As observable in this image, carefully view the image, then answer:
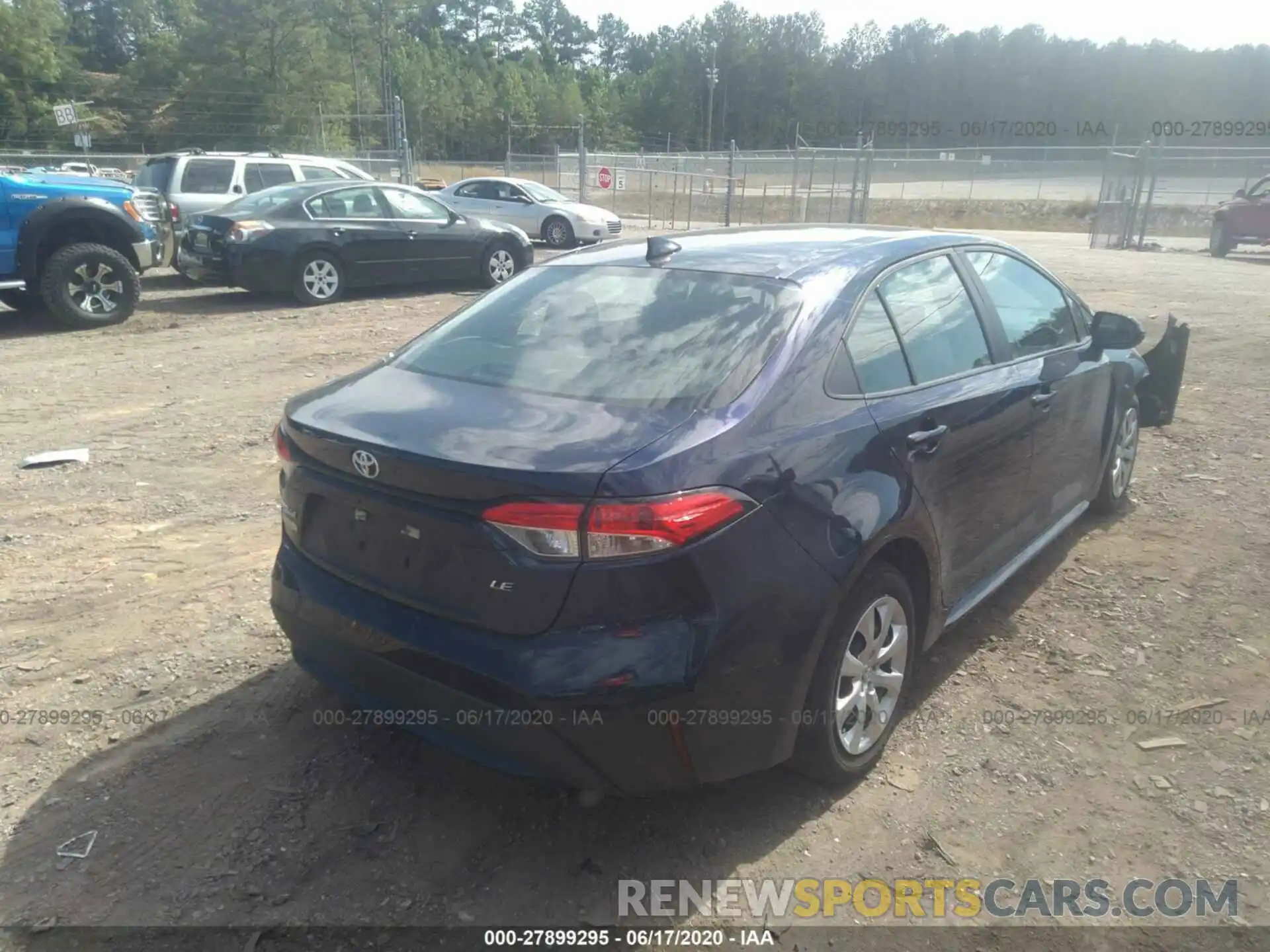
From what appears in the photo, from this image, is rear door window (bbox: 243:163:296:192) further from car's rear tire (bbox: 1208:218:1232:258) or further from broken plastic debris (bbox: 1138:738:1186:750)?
car's rear tire (bbox: 1208:218:1232:258)

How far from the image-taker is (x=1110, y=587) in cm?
437

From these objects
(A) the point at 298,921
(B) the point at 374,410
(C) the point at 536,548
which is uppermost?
(B) the point at 374,410

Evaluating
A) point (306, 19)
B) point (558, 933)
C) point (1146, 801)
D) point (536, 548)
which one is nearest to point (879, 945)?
point (558, 933)

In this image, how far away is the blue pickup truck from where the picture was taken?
905 centimetres

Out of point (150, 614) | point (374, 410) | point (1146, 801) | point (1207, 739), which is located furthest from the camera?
point (150, 614)

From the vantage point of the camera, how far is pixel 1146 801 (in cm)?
295

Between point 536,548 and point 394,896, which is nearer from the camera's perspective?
point 536,548

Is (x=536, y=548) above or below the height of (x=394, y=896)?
above

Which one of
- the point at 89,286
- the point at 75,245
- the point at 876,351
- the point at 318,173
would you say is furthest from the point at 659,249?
the point at 318,173

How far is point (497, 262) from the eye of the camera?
13.2 metres

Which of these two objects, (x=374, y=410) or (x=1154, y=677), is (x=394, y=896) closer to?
(x=374, y=410)

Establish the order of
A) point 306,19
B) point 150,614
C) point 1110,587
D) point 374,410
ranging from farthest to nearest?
point 306,19 → point 1110,587 → point 150,614 → point 374,410

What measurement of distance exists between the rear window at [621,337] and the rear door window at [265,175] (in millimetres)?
11847

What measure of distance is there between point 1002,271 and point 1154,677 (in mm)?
1766
